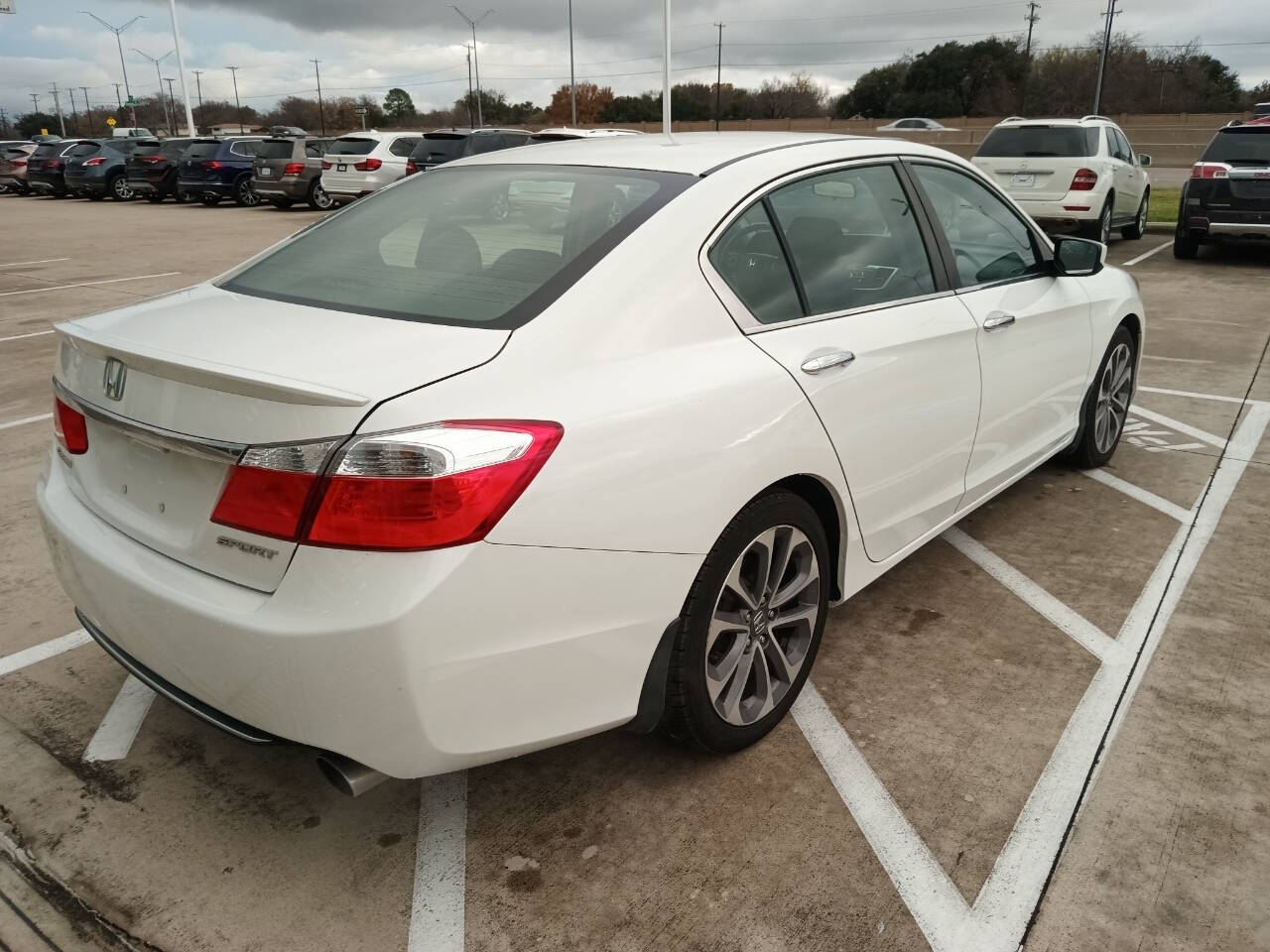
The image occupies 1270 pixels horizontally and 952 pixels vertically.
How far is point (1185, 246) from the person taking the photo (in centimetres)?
1262

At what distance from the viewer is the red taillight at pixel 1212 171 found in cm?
1155

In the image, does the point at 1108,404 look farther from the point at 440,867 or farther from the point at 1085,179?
the point at 1085,179

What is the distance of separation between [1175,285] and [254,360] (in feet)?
37.0

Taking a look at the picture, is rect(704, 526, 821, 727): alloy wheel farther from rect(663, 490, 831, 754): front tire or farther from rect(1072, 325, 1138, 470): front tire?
rect(1072, 325, 1138, 470): front tire

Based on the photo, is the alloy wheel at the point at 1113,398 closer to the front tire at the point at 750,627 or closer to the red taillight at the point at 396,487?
the front tire at the point at 750,627

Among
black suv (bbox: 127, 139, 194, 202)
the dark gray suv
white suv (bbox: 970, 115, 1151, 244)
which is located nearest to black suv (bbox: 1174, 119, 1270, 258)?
white suv (bbox: 970, 115, 1151, 244)

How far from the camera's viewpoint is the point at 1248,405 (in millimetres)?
6230

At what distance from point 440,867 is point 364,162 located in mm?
19479

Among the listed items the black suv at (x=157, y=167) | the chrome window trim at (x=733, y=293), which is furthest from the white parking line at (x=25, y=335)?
the black suv at (x=157, y=167)

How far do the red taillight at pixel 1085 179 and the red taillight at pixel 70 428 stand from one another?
12.4m

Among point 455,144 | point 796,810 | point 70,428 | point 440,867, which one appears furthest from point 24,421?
point 455,144

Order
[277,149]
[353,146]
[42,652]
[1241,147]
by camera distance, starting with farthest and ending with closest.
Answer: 1. [277,149]
2. [353,146]
3. [1241,147]
4. [42,652]

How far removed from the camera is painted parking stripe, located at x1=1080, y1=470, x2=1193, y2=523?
4508mm

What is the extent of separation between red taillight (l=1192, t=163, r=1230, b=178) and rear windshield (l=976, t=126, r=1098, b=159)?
1.19 meters
